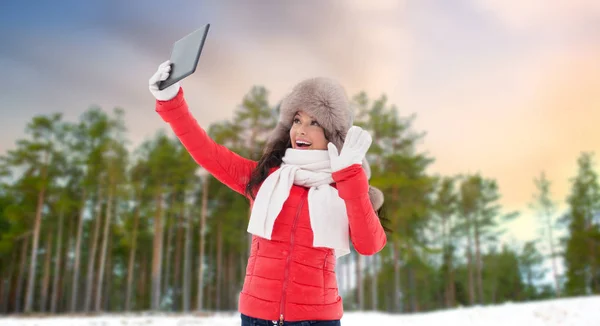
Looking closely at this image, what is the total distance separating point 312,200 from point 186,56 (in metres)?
1.04

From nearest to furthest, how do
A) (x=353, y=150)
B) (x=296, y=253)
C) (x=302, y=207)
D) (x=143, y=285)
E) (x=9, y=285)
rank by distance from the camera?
(x=353, y=150) → (x=296, y=253) → (x=302, y=207) → (x=9, y=285) → (x=143, y=285)

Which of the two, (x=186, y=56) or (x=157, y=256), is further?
(x=157, y=256)

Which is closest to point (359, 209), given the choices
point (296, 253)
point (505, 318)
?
point (296, 253)

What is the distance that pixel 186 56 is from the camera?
2369 millimetres

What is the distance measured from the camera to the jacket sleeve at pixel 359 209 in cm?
220

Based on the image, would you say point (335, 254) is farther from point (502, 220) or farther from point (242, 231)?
point (502, 220)

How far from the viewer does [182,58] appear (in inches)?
94.7

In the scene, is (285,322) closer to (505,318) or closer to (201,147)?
(201,147)

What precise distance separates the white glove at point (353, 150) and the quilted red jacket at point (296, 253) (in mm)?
33

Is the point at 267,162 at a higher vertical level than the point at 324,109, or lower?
lower

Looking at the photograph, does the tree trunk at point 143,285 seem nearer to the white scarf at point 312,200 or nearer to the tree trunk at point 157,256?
the tree trunk at point 157,256

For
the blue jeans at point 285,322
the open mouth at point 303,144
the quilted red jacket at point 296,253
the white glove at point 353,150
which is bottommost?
the blue jeans at point 285,322

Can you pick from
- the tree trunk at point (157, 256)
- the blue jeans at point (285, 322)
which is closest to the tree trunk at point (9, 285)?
the tree trunk at point (157, 256)

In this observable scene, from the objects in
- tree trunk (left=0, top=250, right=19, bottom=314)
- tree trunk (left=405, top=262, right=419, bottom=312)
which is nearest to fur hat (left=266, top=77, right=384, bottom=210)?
tree trunk (left=405, top=262, right=419, bottom=312)
